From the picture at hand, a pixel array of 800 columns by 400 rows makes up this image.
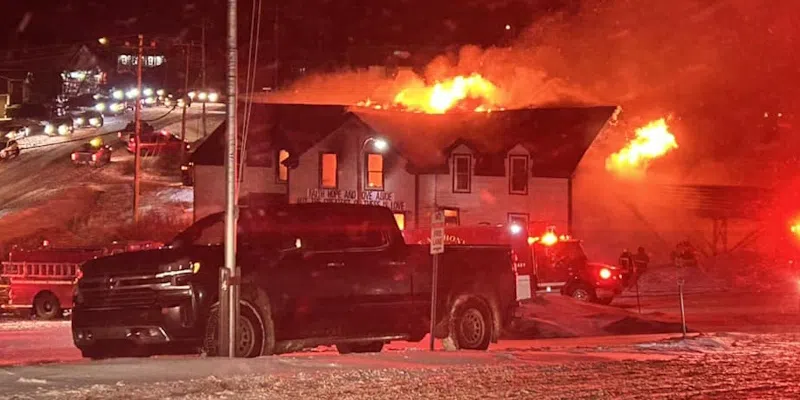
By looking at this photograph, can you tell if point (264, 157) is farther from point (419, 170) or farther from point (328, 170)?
point (419, 170)

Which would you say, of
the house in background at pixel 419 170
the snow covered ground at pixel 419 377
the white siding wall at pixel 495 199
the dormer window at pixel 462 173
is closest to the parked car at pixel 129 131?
the house in background at pixel 419 170

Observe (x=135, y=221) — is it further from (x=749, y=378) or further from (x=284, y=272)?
(x=749, y=378)

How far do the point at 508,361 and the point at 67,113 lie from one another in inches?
3211

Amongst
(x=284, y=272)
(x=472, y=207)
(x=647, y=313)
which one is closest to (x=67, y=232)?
(x=472, y=207)

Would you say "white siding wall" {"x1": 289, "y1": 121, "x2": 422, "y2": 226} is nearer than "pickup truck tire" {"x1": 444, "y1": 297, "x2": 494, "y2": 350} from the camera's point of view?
No

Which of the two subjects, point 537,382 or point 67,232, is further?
point 67,232

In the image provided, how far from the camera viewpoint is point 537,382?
10.8m

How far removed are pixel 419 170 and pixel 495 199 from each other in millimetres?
3578

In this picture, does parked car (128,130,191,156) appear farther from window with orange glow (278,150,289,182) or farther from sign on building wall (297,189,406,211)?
sign on building wall (297,189,406,211)

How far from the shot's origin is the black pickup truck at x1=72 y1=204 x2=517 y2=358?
12.0 meters

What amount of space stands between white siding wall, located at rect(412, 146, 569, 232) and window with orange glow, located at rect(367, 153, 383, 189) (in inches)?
73.9

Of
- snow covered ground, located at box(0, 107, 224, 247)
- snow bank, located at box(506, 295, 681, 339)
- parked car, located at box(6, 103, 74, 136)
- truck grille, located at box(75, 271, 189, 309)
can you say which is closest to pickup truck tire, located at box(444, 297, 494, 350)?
truck grille, located at box(75, 271, 189, 309)

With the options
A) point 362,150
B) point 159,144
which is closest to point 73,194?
point 159,144

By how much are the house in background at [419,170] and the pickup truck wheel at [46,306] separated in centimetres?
2024
